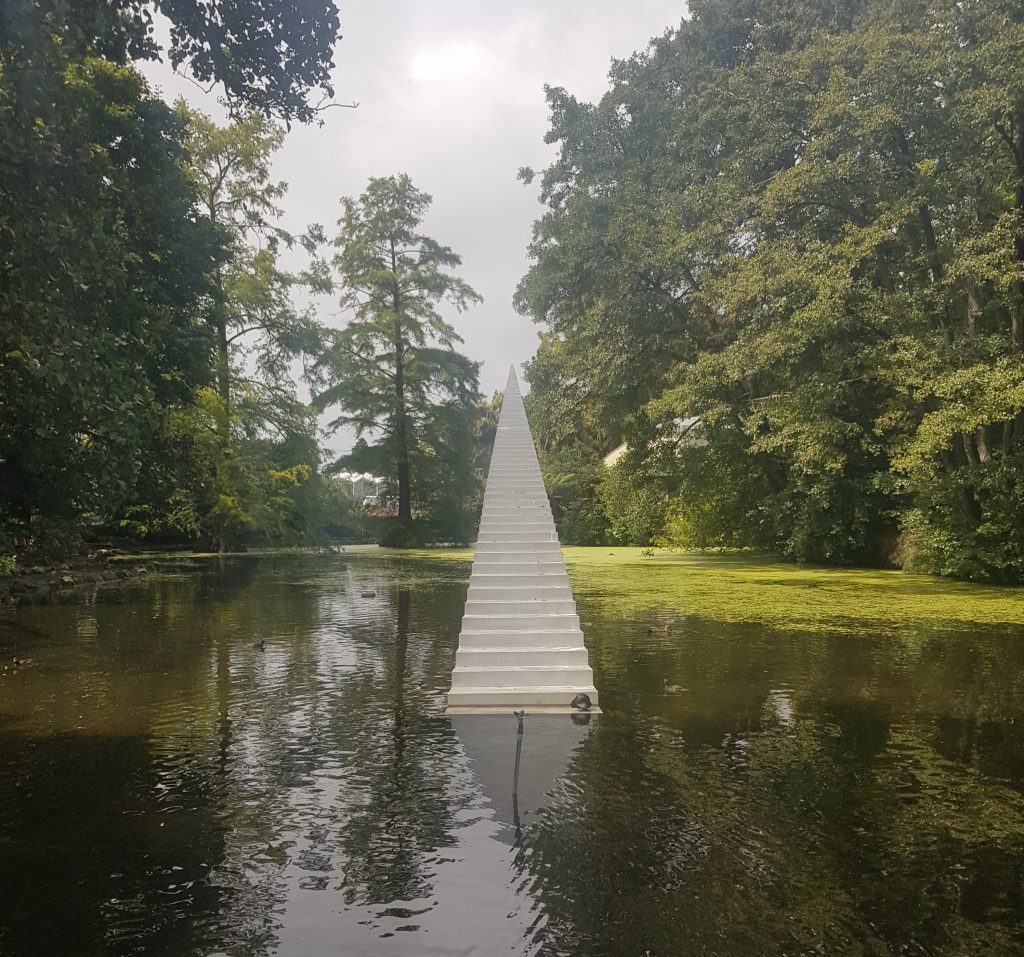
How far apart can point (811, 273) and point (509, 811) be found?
546 inches

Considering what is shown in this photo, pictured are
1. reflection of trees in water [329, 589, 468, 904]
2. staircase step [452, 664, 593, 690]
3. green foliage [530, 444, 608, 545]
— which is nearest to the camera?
reflection of trees in water [329, 589, 468, 904]

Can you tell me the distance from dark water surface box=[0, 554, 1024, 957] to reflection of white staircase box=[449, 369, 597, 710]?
321 millimetres

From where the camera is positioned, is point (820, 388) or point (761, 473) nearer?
point (820, 388)

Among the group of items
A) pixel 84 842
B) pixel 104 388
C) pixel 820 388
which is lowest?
pixel 84 842

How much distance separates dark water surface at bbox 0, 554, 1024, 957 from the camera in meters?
2.72

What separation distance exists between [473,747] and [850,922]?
258 cm

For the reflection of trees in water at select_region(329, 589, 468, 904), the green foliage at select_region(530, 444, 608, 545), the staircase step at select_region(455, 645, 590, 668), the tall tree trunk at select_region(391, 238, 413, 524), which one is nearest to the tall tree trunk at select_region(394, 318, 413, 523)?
the tall tree trunk at select_region(391, 238, 413, 524)

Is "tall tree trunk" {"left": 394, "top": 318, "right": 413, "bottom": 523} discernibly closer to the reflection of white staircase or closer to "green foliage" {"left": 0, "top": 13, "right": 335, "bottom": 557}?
"green foliage" {"left": 0, "top": 13, "right": 335, "bottom": 557}

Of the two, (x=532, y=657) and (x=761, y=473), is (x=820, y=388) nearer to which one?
(x=761, y=473)

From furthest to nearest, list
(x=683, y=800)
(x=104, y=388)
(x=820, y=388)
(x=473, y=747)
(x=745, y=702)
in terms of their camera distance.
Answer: (x=820, y=388), (x=745, y=702), (x=104, y=388), (x=473, y=747), (x=683, y=800)

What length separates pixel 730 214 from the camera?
17.4 metres

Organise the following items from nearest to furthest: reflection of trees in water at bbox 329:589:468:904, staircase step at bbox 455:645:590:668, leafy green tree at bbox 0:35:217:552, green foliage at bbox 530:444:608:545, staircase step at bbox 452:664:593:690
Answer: reflection of trees in water at bbox 329:589:468:904 < leafy green tree at bbox 0:35:217:552 < staircase step at bbox 452:664:593:690 < staircase step at bbox 455:645:590:668 < green foliage at bbox 530:444:608:545

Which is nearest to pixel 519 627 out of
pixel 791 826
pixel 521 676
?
pixel 521 676

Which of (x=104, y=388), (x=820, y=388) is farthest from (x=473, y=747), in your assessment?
(x=820, y=388)
